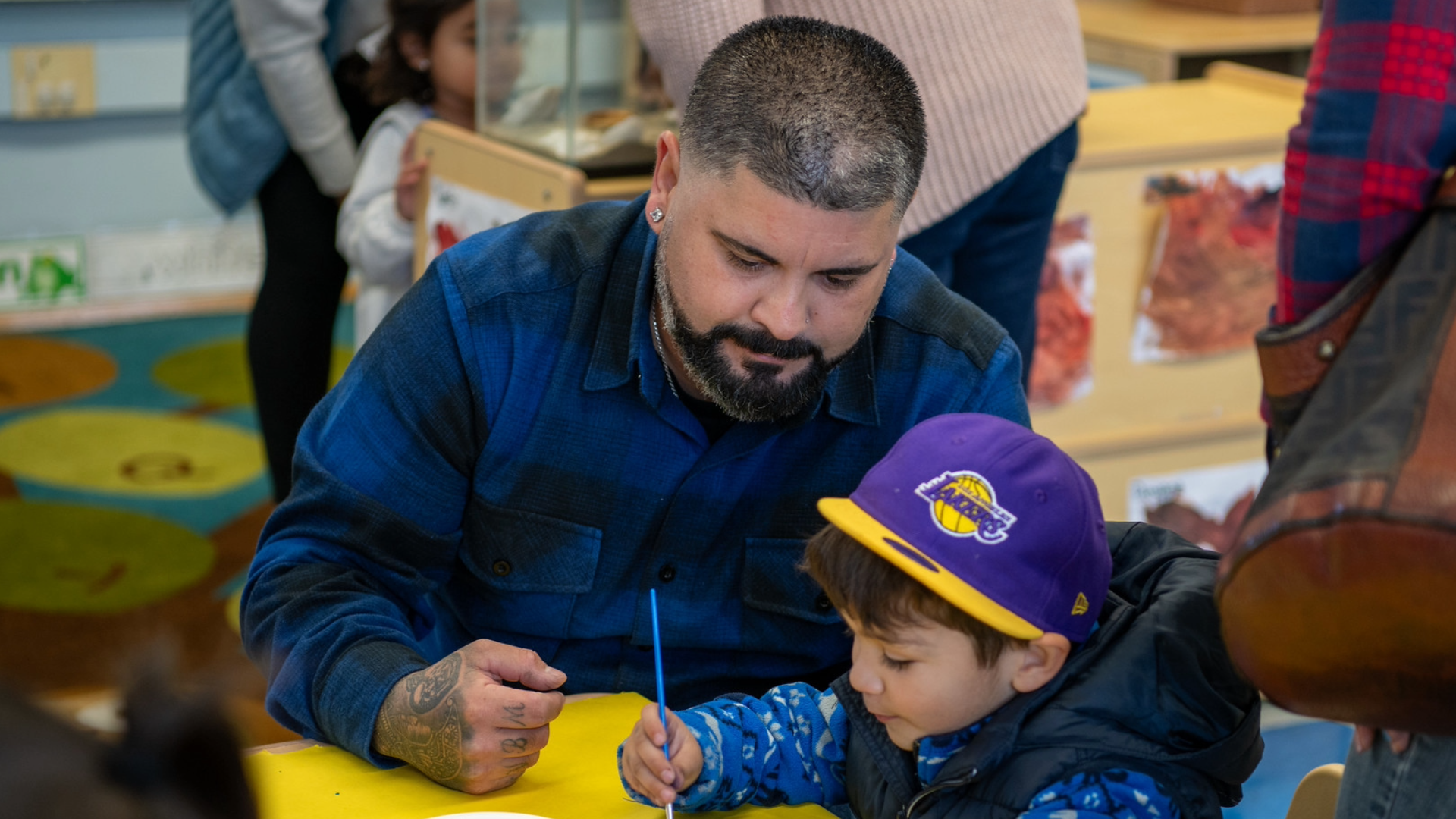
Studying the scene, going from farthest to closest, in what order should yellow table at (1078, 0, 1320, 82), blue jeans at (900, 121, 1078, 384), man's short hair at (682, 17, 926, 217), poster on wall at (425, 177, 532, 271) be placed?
yellow table at (1078, 0, 1320, 82) < poster on wall at (425, 177, 532, 271) < blue jeans at (900, 121, 1078, 384) < man's short hair at (682, 17, 926, 217)

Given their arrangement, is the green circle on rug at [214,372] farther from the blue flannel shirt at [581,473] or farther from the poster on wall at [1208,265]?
the blue flannel shirt at [581,473]

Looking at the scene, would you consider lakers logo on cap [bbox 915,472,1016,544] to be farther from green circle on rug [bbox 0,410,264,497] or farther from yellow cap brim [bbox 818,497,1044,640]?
green circle on rug [bbox 0,410,264,497]

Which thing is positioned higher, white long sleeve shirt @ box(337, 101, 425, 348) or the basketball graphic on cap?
the basketball graphic on cap

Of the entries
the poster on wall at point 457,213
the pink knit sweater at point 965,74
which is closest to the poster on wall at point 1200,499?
the pink knit sweater at point 965,74

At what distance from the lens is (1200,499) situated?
2662 mm

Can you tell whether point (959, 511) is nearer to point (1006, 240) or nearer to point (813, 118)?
point (813, 118)

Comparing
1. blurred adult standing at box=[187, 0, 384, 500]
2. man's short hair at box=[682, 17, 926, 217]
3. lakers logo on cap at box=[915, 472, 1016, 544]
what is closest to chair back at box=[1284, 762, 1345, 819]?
lakers logo on cap at box=[915, 472, 1016, 544]

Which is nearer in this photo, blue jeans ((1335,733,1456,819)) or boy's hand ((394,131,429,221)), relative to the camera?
blue jeans ((1335,733,1456,819))

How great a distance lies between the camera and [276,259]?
2686 millimetres

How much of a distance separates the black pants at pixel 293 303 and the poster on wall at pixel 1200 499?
1441 millimetres

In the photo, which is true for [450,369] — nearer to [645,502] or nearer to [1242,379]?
[645,502]

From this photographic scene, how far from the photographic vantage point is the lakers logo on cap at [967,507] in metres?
1.05

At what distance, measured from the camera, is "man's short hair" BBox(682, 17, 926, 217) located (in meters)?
1.22

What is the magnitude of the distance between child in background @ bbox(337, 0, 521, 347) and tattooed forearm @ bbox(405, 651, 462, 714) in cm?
136
